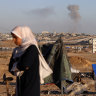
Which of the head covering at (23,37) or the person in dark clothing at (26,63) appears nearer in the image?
the person in dark clothing at (26,63)

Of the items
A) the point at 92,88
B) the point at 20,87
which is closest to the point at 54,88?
the point at 92,88

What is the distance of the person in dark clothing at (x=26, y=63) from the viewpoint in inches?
122

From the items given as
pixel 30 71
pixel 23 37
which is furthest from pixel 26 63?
pixel 23 37

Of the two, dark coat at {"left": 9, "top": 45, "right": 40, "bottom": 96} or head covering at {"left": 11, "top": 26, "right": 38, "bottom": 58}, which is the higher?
head covering at {"left": 11, "top": 26, "right": 38, "bottom": 58}

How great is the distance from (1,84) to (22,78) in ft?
30.9

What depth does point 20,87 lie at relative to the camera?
3.27m

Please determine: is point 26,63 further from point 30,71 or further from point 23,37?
point 23,37

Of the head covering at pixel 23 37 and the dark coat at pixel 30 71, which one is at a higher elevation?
the head covering at pixel 23 37

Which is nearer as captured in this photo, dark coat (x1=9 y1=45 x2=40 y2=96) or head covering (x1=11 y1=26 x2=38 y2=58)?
dark coat (x1=9 y1=45 x2=40 y2=96)

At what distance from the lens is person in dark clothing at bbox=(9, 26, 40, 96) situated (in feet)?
10.2

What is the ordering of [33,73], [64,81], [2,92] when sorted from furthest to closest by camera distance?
[2,92]
[64,81]
[33,73]

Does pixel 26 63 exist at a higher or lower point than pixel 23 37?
lower

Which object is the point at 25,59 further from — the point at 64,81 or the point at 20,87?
the point at 64,81

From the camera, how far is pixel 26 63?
3.11 meters
